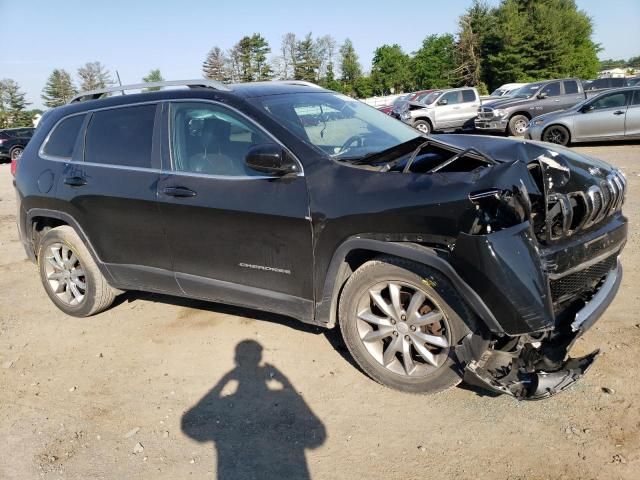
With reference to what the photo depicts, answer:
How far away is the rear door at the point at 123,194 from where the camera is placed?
399 cm

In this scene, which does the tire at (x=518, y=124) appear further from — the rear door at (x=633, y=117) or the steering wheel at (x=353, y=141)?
the steering wheel at (x=353, y=141)

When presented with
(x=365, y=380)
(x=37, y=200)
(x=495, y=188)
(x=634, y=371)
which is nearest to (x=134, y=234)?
(x=37, y=200)

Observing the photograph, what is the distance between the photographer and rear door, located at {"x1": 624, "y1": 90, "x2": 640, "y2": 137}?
12.6m

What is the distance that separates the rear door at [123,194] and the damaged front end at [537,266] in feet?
7.72

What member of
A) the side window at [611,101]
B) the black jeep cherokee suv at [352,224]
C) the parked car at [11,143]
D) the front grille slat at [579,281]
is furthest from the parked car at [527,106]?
the parked car at [11,143]

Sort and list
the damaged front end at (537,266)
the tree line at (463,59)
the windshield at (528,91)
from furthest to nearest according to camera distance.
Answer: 1. the tree line at (463,59)
2. the windshield at (528,91)
3. the damaged front end at (537,266)

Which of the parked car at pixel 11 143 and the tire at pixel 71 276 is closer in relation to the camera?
the tire at pixel 71 276

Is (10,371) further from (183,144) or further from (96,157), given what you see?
(183,144)

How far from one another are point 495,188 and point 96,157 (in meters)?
3.20

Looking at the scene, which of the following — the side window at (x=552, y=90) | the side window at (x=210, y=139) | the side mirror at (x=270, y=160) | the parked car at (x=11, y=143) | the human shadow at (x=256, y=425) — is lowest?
the human shadow at (x=256, y=425)

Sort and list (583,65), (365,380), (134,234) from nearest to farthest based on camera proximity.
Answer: (365,380) → (134,234) → (583,65)

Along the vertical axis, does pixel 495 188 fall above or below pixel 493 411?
above

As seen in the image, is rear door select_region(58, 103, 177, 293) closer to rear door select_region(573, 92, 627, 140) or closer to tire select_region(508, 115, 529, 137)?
rear door select_region(573, 92, 627, 140)

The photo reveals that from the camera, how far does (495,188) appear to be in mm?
2664
